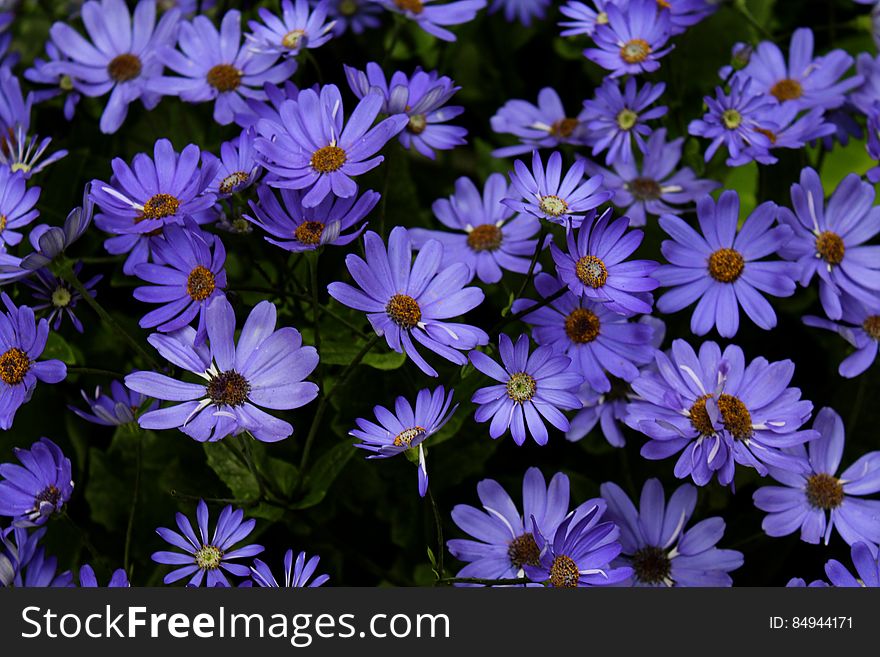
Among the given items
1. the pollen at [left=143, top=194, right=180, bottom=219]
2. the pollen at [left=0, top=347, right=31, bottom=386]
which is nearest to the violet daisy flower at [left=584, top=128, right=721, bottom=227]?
the pollen at [left=143, top=194, right=180, bottom=219]

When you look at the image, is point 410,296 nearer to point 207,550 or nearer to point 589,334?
point 589,334

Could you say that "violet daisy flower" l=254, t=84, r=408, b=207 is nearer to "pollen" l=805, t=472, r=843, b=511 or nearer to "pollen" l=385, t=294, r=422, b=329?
"pollen" l=385, t=294, r=422, b=329

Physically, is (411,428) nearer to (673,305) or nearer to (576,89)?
(673,305)

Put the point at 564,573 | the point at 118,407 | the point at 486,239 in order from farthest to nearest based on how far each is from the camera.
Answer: the point at 486,239, the point at 118,407, the point at 564,573

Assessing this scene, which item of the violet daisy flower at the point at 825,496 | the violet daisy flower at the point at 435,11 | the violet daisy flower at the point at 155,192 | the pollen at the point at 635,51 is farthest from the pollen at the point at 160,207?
the violet daisy flower at the point at 825,496

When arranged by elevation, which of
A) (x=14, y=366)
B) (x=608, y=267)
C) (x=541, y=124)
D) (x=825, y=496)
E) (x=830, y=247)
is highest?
(x=541, y=124)

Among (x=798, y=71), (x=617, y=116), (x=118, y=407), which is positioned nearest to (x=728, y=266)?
(x=617, y=116)

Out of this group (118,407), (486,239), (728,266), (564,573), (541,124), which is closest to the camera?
(564,573)
